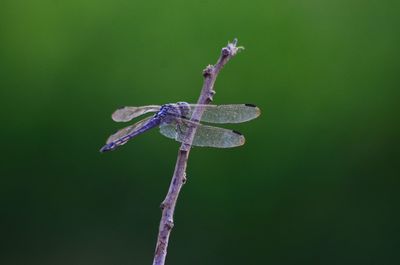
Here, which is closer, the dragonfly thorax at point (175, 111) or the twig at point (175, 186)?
the twig at point (175, 186)

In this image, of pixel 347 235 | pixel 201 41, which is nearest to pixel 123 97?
pixel 201 41

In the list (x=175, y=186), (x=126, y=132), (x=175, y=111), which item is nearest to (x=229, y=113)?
(x=175, y=111)

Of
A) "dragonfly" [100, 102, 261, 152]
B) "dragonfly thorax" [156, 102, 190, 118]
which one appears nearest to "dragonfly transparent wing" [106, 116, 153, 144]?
"dragonfly" [100, 102, 261, 152]

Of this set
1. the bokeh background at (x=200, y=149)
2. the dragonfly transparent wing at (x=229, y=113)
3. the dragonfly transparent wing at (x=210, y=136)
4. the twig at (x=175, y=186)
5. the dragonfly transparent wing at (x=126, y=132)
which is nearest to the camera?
the twig at (x=175, y=186)

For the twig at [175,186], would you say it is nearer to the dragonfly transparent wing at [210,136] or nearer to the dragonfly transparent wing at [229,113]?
the dragonfly transparent wing at [210,136]

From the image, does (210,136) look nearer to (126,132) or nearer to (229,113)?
(229,113)

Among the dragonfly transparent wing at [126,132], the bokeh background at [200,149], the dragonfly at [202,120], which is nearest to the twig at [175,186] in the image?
the dragonfly at [202,120]
